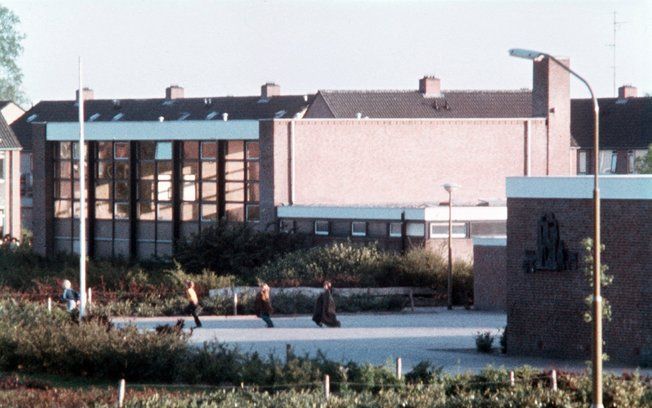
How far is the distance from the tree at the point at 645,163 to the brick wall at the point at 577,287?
4974cm

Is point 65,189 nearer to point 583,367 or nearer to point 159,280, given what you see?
point 159,280

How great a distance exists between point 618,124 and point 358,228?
4466cm

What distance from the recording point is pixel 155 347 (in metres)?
28.1

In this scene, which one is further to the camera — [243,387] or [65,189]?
[65,189]

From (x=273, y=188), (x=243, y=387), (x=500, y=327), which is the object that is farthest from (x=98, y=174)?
(x=243, y=387)

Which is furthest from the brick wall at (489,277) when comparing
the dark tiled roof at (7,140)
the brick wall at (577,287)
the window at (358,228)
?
the dark tiled roof at (7,140)

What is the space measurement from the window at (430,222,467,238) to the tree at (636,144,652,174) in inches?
1171

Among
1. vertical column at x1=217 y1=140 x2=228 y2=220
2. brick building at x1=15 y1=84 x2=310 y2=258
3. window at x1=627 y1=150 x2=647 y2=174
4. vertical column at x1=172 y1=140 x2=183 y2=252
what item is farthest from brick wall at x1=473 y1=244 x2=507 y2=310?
Result: window at x1=627 y1=150 x2=647 y2=174

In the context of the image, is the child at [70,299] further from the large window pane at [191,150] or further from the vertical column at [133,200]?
the vertical column at [133,200]

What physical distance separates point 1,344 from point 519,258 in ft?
39.9

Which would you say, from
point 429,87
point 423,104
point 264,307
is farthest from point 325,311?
point 429,87

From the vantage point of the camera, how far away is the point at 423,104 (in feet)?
283

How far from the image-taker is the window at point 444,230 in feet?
177

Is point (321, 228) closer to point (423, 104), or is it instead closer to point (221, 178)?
point (221, 178)
